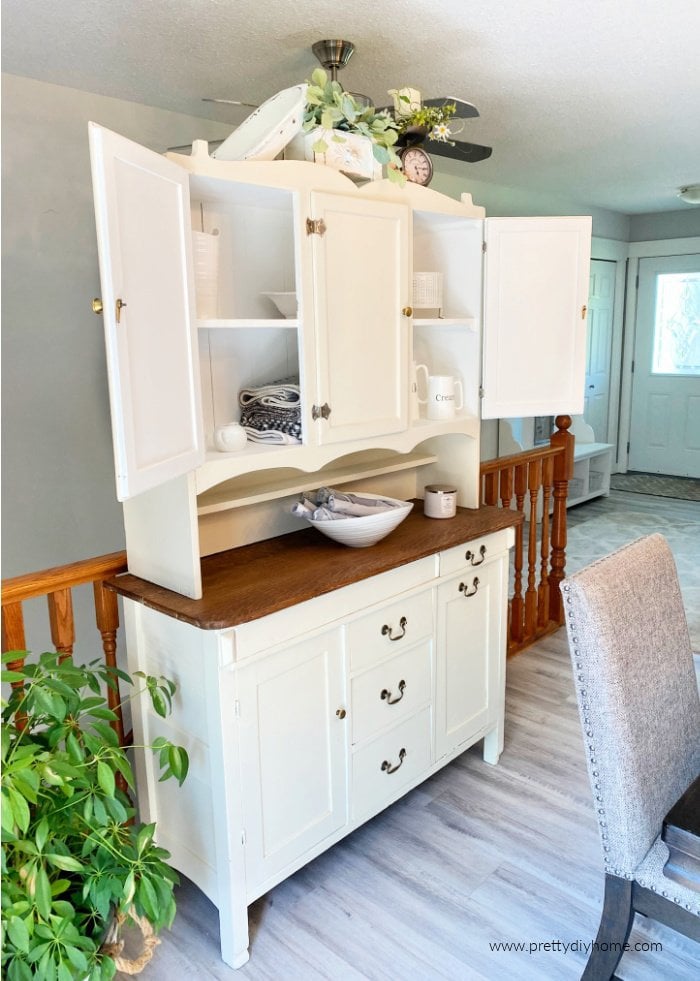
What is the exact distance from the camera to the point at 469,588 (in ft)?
7.83

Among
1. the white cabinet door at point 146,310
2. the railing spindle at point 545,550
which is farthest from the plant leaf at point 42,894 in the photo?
the railing spindle at point 545,550

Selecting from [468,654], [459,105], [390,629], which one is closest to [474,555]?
[468,654]

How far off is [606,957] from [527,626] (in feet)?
6.69

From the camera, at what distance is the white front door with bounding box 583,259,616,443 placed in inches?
258

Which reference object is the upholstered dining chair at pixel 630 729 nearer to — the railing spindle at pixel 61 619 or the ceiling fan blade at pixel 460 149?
→ the railing spindle at pixel 61 619

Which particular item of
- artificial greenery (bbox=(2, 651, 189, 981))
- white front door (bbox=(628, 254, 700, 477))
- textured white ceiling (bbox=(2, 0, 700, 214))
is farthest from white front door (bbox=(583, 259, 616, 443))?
artificial greenery (bbox=(2, 651, 189, 981))

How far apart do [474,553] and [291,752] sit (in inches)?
34.7

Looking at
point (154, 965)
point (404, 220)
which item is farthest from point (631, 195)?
point (154, 965)

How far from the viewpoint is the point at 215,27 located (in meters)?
2.10

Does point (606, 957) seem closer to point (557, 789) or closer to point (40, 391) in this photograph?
point (557, 789)

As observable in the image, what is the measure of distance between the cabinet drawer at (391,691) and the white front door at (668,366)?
18.2ft

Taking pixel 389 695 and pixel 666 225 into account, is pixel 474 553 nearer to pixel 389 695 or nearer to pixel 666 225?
pixel 389 695

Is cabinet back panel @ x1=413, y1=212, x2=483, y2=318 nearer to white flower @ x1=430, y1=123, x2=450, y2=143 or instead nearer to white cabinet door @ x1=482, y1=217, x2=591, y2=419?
white cabinet door @ x1=482, y1=217, x2=591, y2=419

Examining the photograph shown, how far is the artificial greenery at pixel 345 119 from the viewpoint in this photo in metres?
1.88
